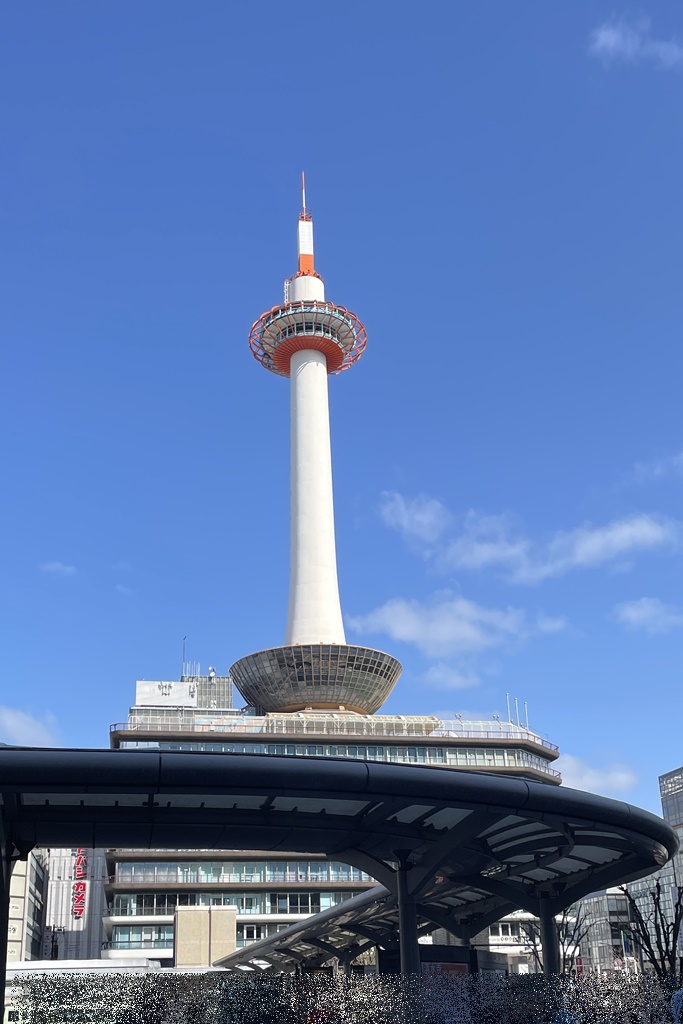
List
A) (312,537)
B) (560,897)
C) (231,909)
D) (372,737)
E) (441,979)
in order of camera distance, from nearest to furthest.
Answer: (441,979)
(560,897)
(231,909)
(372,737)
(312,537)

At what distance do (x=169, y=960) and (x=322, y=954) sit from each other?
88.4 ft

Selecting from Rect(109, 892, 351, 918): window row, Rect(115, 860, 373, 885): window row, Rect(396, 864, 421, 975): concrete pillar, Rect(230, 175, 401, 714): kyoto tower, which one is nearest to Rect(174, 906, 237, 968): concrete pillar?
Rect(109, 892, 351, 918): window row

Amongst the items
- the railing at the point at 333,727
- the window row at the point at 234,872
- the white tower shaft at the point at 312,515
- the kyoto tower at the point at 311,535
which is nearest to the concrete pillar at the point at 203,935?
the window row at the point at 234,872

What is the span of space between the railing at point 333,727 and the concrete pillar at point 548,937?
57858mm

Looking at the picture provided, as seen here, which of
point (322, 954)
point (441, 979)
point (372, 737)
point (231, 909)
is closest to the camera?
point (441, 979)

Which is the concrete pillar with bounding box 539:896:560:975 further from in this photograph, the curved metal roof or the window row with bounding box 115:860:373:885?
the window row with bounding box 115:860:373:885

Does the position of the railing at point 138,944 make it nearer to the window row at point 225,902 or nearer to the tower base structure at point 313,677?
the window row at point 225,902

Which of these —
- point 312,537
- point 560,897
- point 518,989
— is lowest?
point 518,989

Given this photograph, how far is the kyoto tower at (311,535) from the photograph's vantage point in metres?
98.9

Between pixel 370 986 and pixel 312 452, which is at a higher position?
pixel 312 452

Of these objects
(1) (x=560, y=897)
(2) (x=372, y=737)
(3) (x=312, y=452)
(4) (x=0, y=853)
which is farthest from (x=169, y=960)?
(4) (x=0, y=853)

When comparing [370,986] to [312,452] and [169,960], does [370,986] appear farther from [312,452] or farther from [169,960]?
[312,452]

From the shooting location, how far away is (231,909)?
72000 mm

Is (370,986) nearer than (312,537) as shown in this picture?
Yes
